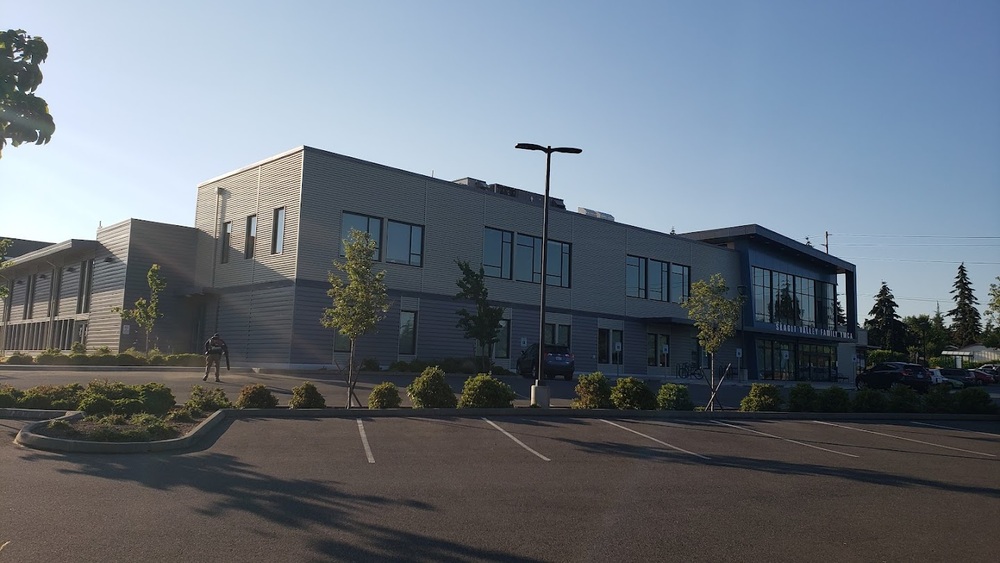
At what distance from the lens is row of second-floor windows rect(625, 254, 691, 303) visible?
4819cm

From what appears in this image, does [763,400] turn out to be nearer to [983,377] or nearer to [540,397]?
Answer: [540,397]

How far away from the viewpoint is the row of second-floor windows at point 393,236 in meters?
34.9

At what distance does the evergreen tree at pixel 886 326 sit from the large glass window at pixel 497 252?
72.4m

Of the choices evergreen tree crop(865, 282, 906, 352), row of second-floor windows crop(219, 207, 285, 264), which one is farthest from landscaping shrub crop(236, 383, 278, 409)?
evergreen tree crop(865, 282, 906, 352)

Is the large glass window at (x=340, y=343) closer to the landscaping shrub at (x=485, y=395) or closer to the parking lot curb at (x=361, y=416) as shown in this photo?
the landscaping shrub at (x=485, y=395)

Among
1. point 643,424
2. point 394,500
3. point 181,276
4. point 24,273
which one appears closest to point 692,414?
point 643,424

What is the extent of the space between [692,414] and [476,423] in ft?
21.0

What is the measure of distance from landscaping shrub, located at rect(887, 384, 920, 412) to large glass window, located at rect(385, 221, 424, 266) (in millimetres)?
21352

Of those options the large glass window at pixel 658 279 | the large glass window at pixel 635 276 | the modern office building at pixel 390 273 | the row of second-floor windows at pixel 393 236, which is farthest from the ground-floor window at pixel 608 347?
the row of second-floor windows at pixel 393 236

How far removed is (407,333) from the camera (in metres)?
36.5

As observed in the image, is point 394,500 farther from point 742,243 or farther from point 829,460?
point 742,243

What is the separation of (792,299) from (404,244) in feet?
113

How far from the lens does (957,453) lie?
15.7 meters

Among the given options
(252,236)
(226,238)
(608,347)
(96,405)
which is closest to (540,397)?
(96,405)
